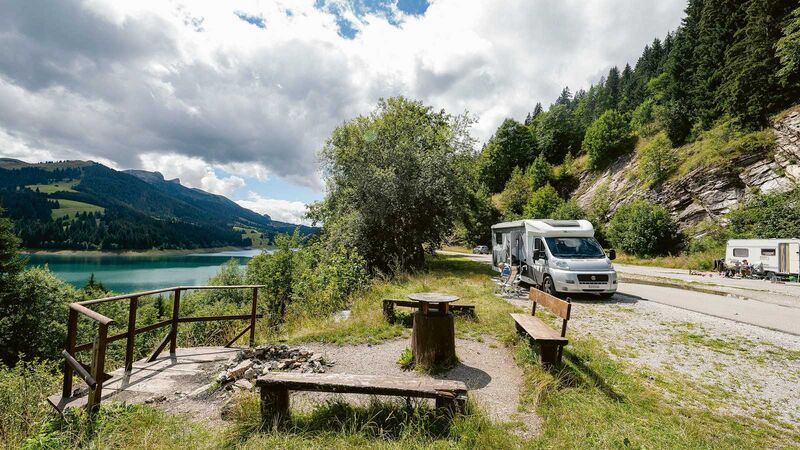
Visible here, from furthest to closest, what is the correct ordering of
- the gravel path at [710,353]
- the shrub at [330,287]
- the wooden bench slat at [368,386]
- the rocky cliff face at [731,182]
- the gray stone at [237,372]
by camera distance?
the rocky cliff face at [731,182]
the shrub at [330,287]
the gray stone at [237,372]
the gravel path at [710,353]
the wooden bench slat at [368,386]

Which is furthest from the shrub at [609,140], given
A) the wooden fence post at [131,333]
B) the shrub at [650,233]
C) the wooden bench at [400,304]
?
the wooden fence post at [131,333]

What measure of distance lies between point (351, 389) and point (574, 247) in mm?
11087

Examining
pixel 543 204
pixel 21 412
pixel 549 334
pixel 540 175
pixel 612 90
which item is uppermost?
pixel 612 90

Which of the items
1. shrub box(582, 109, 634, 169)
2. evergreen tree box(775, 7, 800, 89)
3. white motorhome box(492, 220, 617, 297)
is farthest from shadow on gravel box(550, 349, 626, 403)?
shrub box(582, 109, 634, 169)

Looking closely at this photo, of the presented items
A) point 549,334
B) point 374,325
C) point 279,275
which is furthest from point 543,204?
point 549,334

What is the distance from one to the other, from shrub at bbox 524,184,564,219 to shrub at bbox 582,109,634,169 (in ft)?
28.2

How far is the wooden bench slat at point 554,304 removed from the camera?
590 centimetres

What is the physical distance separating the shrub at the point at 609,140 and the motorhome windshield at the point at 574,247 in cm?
4934

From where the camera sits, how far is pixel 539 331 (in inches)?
226

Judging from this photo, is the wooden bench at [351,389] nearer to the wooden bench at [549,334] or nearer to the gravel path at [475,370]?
the gravel path at [475,370]

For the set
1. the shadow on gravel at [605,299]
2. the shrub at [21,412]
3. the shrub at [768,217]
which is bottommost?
the shrub at [21,412]

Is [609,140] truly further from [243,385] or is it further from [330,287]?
[243,385]

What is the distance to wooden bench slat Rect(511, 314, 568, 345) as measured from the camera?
5.18 meters

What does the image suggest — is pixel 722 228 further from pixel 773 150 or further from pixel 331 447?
pixel 331 447
